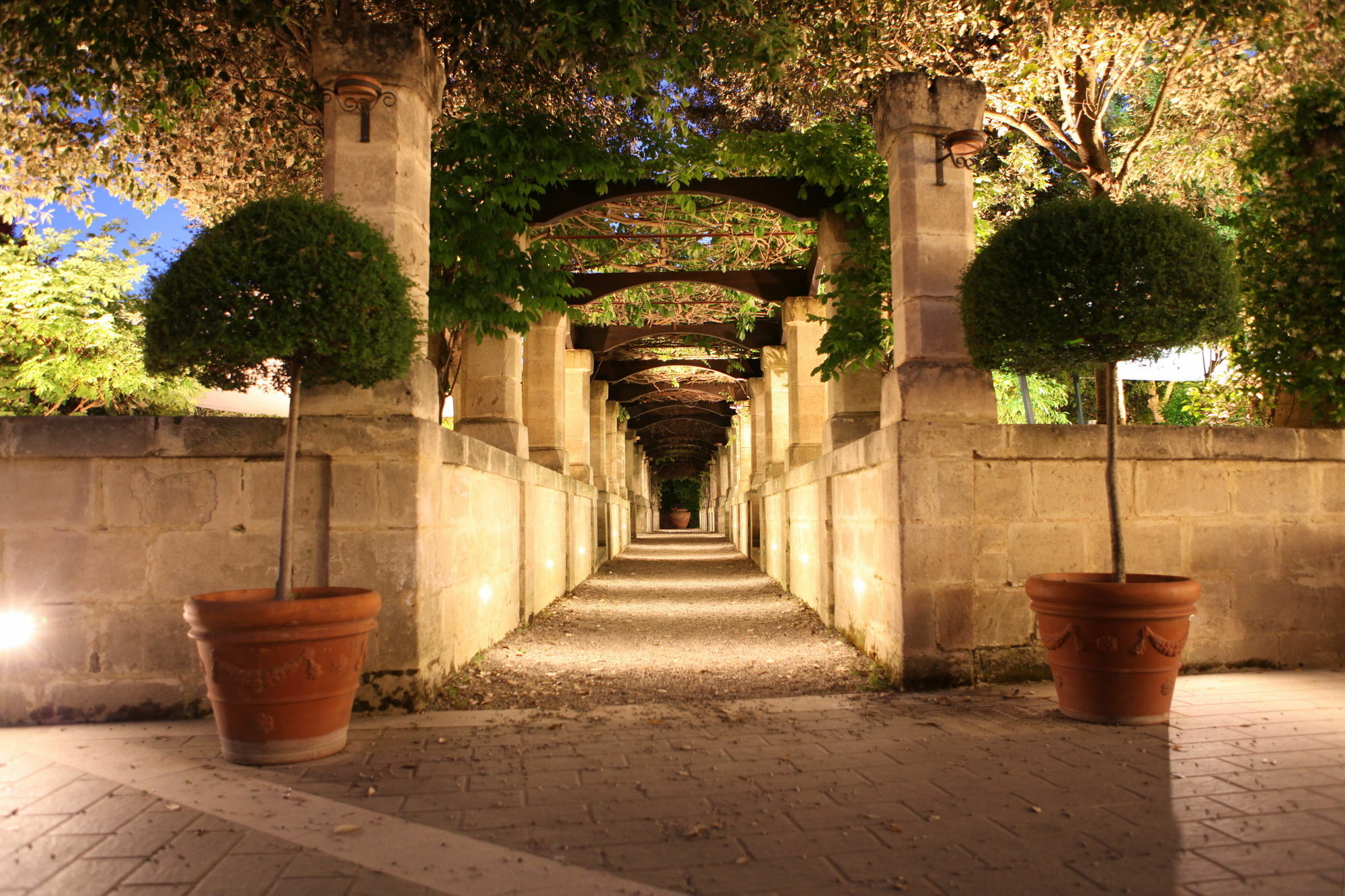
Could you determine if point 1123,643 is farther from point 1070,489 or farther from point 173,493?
point 173,493

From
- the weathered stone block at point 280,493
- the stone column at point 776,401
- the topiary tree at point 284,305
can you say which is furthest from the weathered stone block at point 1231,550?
the stone column at point 776,401

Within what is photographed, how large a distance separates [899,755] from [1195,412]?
6.46m

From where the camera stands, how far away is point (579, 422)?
49.2 ft

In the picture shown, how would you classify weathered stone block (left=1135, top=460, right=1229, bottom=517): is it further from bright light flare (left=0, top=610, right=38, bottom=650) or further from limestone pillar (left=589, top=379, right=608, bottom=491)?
limestone pillar (left=589, top=379, right=608, bottom=491)

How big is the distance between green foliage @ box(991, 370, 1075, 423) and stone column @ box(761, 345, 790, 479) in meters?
3.65

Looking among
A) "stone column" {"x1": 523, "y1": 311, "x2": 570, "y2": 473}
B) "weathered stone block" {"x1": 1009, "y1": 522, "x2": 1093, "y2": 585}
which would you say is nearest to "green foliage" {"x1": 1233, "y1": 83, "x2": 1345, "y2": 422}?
"weathered stone block" {"x1": 1009, "y1": 522, "x2": 1093, "y2": 585}

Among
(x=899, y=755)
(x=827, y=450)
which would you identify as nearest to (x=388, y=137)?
(x=899, y=755)

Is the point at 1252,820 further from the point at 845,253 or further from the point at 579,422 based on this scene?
the point at 579,422

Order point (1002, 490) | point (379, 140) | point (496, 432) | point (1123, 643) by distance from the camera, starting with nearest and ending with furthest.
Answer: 1. point (1123, 643)
2. point (379, 140)
3. point (1002, 490)
4. point (496, 432)

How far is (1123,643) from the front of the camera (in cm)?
387

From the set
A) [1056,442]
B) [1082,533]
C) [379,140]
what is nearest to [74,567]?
[379,140]

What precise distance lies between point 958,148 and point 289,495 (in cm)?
402

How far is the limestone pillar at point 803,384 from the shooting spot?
1122cm

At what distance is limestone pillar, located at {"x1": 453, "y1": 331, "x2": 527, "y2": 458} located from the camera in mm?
8664
